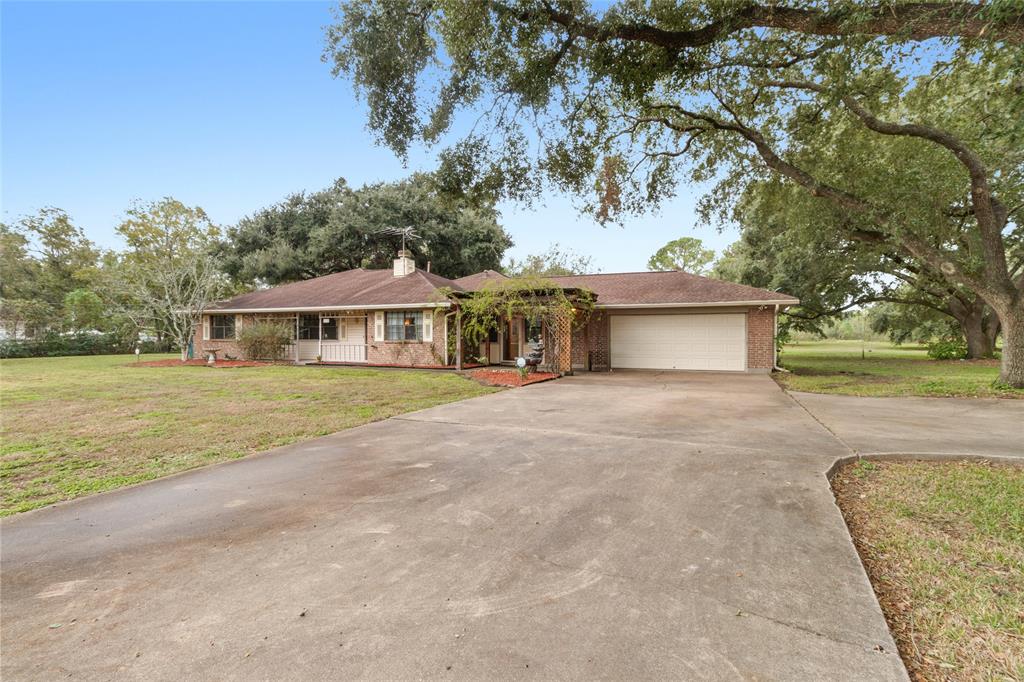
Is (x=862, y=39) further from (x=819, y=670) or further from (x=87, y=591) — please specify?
(x=87, y=591)

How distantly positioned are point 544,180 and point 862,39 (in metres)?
5.28

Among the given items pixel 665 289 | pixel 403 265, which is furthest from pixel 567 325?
pixel 403 265

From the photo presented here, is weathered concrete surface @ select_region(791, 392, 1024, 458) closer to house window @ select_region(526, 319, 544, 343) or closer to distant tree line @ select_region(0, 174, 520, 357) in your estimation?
house window @ select_region(526, 319, 544, 343)

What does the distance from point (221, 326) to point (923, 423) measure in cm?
2478

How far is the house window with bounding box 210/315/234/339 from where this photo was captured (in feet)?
68.1

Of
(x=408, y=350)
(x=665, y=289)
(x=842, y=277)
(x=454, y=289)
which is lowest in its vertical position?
(x=408, y=350)

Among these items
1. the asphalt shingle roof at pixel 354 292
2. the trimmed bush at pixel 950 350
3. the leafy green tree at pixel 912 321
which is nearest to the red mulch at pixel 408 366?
the asphalt shingle roof at pixel 354 292

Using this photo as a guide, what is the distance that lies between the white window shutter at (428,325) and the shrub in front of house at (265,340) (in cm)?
676

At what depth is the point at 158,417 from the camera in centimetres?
739

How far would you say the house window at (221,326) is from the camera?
2075cm

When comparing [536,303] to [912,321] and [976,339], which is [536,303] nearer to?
[976,339]

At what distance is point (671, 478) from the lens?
14.3 feet

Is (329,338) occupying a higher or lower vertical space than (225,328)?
lower

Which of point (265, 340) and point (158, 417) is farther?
point (265, 340)
